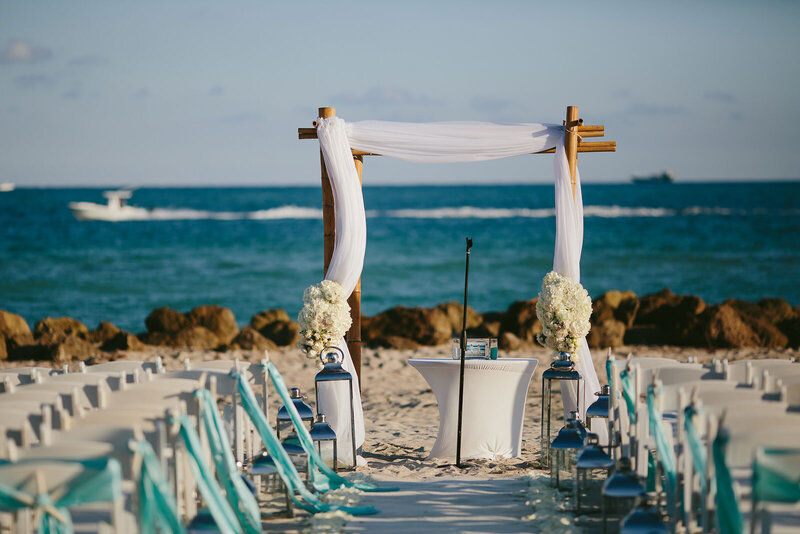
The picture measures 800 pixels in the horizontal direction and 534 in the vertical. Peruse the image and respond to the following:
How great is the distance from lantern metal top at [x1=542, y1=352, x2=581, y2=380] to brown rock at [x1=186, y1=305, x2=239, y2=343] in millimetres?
7970

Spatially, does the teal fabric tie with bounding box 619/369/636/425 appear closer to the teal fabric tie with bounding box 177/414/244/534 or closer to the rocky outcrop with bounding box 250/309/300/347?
the teal fabric tie with bounding box 177/414/244/534

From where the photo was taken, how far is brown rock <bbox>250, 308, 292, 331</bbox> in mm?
13828

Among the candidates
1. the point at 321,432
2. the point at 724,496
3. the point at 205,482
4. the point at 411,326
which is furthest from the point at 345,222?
the point at 411,326

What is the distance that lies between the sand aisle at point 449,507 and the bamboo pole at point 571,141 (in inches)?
97.1

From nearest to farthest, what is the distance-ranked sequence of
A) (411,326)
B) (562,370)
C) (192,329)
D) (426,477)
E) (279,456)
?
(279,456) → (426,477) → (562,370) → (411,326) → (192,329)

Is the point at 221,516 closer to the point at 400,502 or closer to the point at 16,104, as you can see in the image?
the point at 400,502

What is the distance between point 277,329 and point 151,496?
992cm

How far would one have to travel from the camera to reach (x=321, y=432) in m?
5.91

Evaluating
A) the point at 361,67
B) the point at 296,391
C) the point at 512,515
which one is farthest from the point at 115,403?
the point at 361,67

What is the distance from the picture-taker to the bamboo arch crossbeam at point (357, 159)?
22.8 feet

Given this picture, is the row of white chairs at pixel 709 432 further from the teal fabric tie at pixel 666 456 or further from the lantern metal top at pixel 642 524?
the lantern metal top at pixel 642 524

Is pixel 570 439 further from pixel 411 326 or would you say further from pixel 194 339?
pixel 194 339

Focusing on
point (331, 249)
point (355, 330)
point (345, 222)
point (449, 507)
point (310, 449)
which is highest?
point (345, 222)

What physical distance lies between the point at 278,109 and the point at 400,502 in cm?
3430
